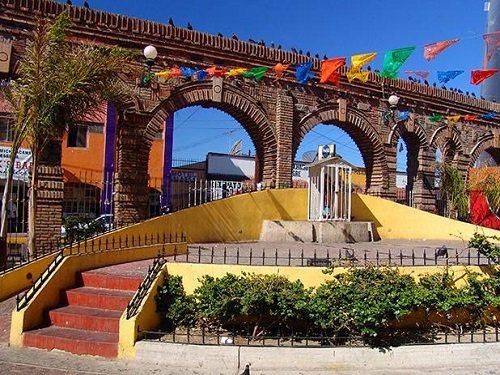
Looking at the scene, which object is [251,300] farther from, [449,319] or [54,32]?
[54,32]

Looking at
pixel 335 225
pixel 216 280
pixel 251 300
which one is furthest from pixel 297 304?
pixel 335 225

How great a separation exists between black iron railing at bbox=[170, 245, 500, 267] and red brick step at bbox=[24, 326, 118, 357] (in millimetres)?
1905

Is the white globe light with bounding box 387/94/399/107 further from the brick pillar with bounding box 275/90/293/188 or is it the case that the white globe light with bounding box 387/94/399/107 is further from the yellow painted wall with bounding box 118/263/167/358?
the yellow painted wall with bounding box 118/263/167/358

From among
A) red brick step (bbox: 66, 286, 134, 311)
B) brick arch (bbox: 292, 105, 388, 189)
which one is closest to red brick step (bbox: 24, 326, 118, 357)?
red brick step (bbox: 66, 286, 134, 311)

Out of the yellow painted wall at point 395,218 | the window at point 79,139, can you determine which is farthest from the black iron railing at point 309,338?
the window at point 79,139

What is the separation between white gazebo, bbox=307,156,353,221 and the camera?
45.1 ft

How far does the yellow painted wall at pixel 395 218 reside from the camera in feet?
49.2

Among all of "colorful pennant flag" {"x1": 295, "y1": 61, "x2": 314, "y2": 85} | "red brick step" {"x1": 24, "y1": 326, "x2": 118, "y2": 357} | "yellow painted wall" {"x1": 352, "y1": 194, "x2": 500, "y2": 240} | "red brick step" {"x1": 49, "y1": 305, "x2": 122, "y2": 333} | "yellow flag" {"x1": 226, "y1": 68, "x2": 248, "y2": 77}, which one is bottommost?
"red brick step" {"x1": 24, "y1": 326, "x2": 118, "y2": 357}

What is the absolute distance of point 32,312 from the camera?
6801mm

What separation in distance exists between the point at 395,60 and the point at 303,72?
8.40 feet

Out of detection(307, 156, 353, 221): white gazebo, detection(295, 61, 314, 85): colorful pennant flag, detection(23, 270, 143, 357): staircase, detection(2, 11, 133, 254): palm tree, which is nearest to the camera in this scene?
detection(23, 270, 143, 357): staircase

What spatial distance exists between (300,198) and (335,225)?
4.42 feet

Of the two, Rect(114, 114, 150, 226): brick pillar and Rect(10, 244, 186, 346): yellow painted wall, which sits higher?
Rect(114, 114, 150, 226): brick pillar

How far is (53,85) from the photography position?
8.28 meters
